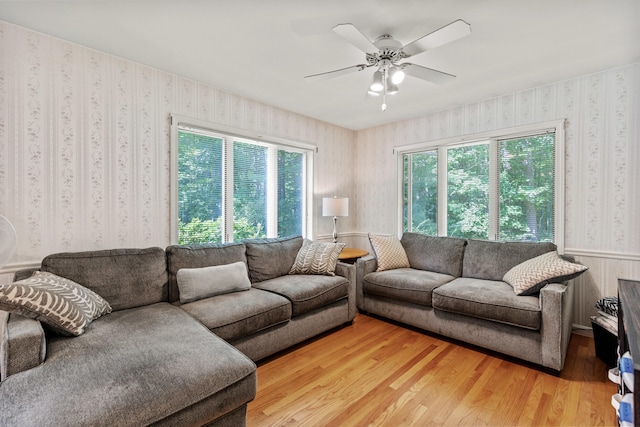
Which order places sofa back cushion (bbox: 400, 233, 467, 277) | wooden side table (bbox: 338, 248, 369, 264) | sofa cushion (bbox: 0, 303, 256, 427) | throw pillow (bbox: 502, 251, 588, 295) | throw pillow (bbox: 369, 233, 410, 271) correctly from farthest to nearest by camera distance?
1. wooden side table (bbox: 338, 248, 369, 264)
2. throw pillow (bbox: 369, 233, 410, 271)
3. sofa back cushion (bbox: 400, 233, 467, 277)
4. throw pillow (bbox: 502, 251, 588, 295)
5. sofa cushion (bbox: 0, 303, 256, 427)

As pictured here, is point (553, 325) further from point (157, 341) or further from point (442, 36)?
point (157, 341)

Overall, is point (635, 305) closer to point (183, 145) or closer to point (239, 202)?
point (239, 202)

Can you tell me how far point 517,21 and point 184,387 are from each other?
289 cm

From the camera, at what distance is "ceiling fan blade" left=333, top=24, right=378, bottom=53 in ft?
5.53

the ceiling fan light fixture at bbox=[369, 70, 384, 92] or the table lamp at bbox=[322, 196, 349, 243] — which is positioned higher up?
the ceiling fan light fixture at bbox=[369, 70, 384, 92]

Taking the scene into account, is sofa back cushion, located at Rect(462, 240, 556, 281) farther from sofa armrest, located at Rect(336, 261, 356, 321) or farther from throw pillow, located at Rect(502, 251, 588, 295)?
sofa armrest, located at Rect(336, 261, 356, 321)

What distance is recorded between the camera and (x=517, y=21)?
1958mm

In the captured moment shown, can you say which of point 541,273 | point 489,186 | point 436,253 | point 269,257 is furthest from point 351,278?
point 489,186

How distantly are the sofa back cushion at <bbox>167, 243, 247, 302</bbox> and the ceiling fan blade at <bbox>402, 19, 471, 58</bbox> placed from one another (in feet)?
7.39

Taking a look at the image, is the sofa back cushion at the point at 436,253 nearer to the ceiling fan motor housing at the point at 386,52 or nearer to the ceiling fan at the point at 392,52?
the ceiling fan at the point at 392,52

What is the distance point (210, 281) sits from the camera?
240 centimetres

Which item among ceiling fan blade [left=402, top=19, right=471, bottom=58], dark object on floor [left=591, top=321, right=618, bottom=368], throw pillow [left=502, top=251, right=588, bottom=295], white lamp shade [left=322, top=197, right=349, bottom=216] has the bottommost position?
dark object on floor [left=591, top=321, right=618, bottom=368]

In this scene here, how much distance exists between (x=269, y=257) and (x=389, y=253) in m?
1.45

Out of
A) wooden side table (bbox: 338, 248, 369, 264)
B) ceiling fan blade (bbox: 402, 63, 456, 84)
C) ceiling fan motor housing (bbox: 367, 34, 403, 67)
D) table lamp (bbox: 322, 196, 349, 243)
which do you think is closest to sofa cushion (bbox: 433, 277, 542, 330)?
wooden side table (bbox: 338, 248, 369, 264)
